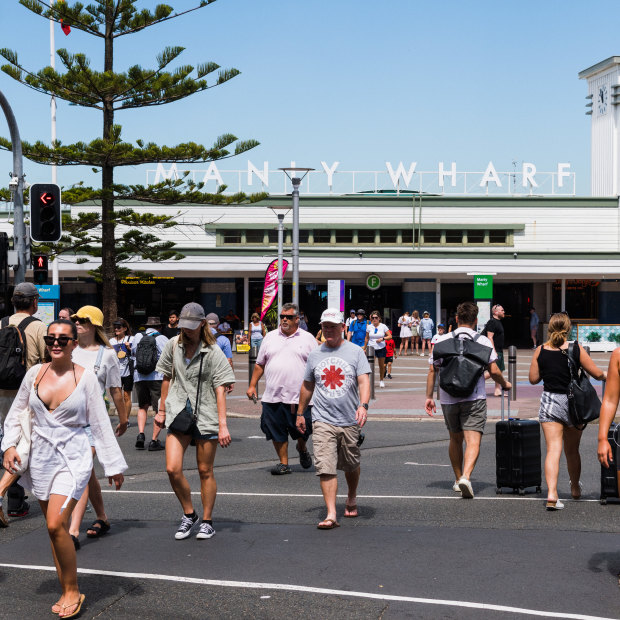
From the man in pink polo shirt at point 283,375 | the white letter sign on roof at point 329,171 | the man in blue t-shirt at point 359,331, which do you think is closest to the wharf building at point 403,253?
the white letter sign on roof at point 329,171

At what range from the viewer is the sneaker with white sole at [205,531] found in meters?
6.91

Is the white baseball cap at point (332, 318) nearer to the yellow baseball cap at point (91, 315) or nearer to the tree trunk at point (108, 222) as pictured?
the yellow baseball cap at point (91, 315)

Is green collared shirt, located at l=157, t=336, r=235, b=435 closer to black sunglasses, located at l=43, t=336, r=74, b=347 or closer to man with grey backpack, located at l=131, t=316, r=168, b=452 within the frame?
black sunglasses, located at l=43, t=336, r=74, b=347

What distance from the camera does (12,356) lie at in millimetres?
7715

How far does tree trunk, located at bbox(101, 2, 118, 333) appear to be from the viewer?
2061 centimetres

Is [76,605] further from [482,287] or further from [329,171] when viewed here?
[329,171]

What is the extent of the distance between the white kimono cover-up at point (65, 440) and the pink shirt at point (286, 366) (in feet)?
14.5

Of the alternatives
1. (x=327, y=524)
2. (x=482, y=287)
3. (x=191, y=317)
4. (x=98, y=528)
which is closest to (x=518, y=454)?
(x=327, y=524)

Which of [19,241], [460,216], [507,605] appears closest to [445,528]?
[507,605]

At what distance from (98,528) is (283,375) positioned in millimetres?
3309

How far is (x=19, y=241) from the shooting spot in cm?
1540

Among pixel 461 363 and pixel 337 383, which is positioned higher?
pixel 461 363

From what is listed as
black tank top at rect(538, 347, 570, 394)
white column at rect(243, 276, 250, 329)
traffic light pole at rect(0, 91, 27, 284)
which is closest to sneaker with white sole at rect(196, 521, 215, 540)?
black tank top at rect(538, 347, 570, 394)

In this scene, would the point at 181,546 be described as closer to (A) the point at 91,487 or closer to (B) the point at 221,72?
(A) the point at 91,487
